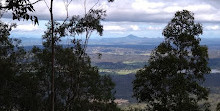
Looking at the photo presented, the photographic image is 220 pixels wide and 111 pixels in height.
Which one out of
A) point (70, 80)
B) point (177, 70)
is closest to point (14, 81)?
point (70, 80)

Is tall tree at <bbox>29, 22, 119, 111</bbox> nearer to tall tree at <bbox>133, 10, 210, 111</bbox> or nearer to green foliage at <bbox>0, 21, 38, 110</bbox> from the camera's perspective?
green foliage at <bbox>0, 21, 38, 110</bbox>

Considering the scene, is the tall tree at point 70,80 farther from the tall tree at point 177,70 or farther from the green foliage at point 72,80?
the tall tree at point 177,70

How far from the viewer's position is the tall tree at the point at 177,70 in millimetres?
25125

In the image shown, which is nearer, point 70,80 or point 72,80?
point 72,80

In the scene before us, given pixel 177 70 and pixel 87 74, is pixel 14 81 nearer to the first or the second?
pixel 87 74

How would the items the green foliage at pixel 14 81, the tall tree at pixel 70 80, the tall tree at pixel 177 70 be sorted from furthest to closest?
the tall tree at pixel 70 80 < the green foliage at pixel 14 81 < the tall tree at pixel 177 70

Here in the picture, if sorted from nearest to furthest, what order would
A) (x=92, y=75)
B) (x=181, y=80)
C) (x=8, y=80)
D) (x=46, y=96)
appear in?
1. (x=181, y=80)
2. (x=8, y=80)
3. (x=92, y=75)
4. (x=46, y=96)

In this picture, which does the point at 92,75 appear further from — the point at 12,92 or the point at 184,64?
the point at 184,64

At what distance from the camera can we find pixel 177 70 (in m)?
25.7

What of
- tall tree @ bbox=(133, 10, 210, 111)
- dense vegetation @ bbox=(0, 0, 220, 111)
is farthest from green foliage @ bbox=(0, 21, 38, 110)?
tall tree @ bbox=(133, 10, 210, 111)

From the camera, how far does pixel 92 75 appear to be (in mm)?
36531

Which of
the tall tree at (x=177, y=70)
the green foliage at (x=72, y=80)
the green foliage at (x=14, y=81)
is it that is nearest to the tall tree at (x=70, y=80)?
the green foliage at (x=72, y=80)

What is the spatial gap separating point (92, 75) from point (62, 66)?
368 cm

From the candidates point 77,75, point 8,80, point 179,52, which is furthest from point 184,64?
point 8,80
